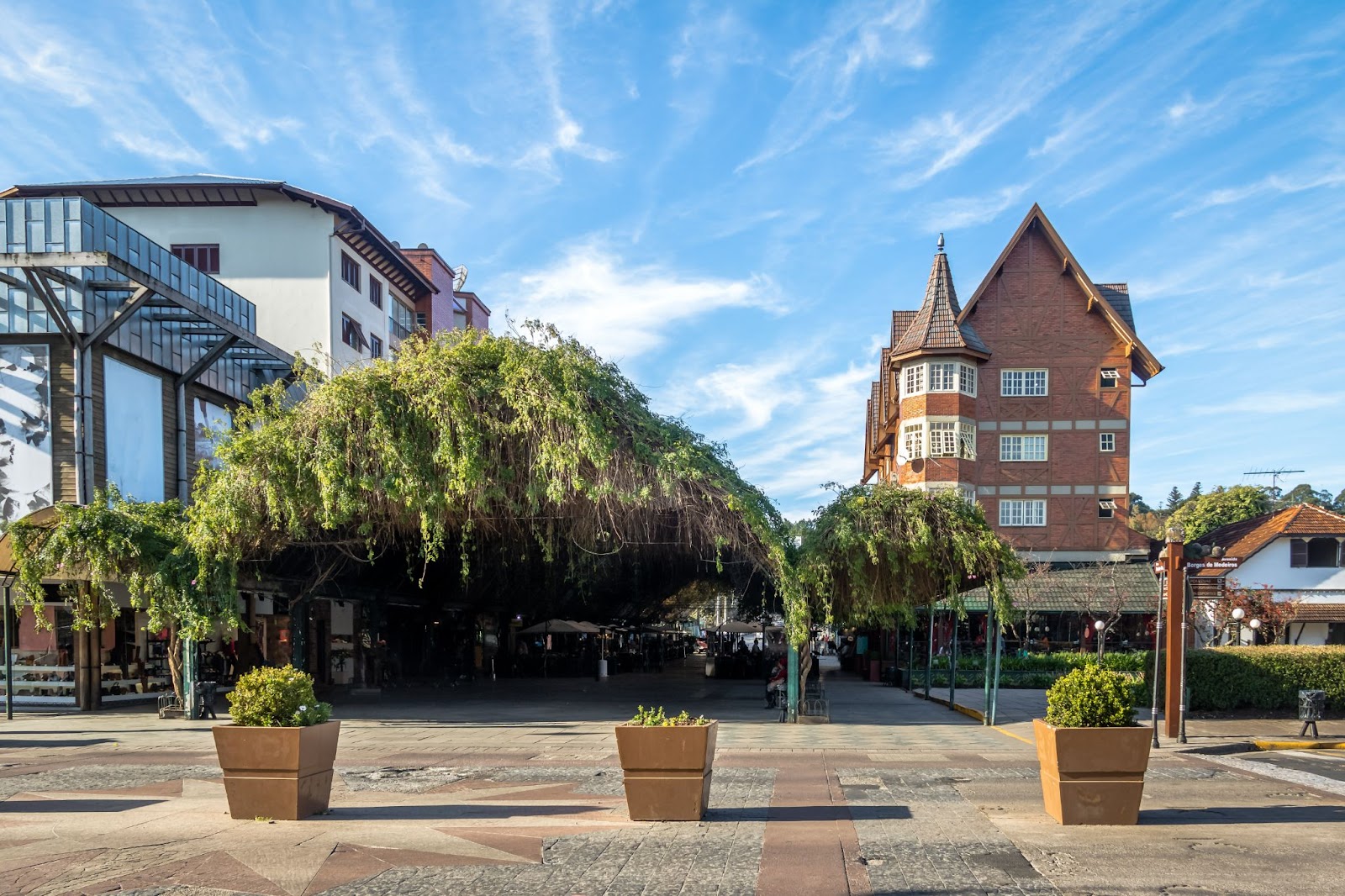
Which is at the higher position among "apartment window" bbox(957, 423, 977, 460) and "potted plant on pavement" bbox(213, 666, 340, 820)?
"apartment window" bbox(957, 423, 977, 460)

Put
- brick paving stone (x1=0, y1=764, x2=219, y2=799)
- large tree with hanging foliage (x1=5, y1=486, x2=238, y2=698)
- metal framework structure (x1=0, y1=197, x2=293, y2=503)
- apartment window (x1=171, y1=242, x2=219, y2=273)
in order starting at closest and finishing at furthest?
brick paving stone (x1=0, y1=764, x2=219, y2=799) < large tree with hanging foliage (x1=5, y1=486, x2=238, y2=698) < metal framework structure (x1=0, y1=197, x2=293, y2=503) < apartment window (x1=171, y1=242, x2=219, y2=273)

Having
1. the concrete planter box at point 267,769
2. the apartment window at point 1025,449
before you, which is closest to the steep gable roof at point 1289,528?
the apartment window at point 1025,449

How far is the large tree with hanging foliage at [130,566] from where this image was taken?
20.5 meters

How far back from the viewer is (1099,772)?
31.2 feet

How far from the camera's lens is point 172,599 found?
2066 cm

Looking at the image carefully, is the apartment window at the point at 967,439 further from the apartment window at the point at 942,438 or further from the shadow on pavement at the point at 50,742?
the shadow on pavement at the point at 50,742

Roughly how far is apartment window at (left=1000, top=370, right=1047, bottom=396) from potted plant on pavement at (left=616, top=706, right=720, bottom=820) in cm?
3754

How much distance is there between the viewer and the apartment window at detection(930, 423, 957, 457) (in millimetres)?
43531

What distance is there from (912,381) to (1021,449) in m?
5.34

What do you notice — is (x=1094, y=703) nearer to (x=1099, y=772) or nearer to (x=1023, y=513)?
(x=1099, y=772)

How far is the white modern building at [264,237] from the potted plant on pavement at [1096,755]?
39.7 metres

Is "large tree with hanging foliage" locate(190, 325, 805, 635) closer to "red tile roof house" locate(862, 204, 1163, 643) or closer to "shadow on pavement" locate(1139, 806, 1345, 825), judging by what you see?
"shadow on pavement" locate(1139, 806, 1345, 825)

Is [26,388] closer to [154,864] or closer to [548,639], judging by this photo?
[154,864]

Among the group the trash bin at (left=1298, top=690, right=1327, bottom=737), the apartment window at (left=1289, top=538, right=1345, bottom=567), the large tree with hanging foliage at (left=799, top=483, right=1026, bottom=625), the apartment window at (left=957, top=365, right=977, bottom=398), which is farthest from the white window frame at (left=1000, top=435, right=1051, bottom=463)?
the trash bin at (left=1298, top=690, right=1327, bottom=737)
